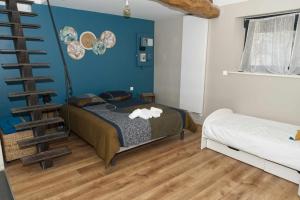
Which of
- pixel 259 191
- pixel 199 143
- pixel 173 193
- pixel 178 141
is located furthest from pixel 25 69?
pixel 259 191

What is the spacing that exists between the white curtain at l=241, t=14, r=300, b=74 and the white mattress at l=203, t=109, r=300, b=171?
89 cm

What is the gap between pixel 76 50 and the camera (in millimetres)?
4156

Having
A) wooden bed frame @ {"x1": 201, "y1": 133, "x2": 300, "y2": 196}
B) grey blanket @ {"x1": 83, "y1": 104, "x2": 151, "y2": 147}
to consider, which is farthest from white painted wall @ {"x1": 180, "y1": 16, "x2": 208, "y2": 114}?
grey blanket @ {"x1": 83, "y1": 104, "x2": 151, "y2": 147}

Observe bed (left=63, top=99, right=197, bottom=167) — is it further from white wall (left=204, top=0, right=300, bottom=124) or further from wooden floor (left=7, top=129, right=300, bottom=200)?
white wall (left=204, top=0, right=300, bottom=124)

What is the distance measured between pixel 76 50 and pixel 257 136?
359 centimetres

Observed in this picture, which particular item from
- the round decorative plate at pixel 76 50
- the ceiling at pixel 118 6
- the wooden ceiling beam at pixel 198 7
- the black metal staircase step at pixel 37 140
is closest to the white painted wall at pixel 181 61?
the wooden ceiling beam at pixel 198 7

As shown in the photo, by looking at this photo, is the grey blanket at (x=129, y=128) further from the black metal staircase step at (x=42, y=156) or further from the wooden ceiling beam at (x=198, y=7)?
the wooden ceiling beam at (x=198, y=7)

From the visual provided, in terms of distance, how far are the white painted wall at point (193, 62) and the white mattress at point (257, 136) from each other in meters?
0.96

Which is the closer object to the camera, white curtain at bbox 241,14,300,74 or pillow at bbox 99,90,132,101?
white curtain at bbox 241,14,300,74

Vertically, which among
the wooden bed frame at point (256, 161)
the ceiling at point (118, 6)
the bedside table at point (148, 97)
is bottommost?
the wooden bed frame at point (256, 161)

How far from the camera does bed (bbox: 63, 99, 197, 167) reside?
8.73ft

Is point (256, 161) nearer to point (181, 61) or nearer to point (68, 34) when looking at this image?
point (181, 61)

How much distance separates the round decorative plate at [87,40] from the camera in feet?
13.8

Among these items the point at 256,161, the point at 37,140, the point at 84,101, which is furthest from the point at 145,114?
the point at 256,161
